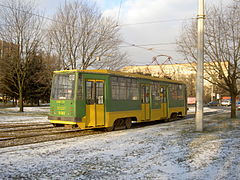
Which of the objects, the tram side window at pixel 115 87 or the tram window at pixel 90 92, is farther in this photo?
the tram side window at pixel 115 87

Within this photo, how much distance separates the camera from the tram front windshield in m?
11.5

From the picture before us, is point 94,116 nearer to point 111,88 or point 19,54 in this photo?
point 111,88

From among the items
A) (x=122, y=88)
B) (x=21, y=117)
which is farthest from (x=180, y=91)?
(x=21, y=117)

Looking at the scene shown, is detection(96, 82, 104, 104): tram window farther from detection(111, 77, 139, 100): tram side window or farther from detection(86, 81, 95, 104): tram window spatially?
detection(111, 77, 139, 100): tram side window

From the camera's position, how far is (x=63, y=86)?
11.9 metres

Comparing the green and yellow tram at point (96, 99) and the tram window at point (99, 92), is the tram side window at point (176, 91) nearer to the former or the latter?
the green and yellow tram at point (96, 99)

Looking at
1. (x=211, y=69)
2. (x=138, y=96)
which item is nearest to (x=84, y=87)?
(x=138, y=96)

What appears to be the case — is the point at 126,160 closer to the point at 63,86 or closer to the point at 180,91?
the point at 63,86

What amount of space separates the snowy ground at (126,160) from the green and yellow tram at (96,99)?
104 inches

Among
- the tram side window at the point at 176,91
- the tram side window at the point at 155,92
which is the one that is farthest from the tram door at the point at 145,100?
the tram side window at the point at 176,91

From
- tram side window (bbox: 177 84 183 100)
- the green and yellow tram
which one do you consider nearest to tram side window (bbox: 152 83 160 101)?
the green and yellow tram

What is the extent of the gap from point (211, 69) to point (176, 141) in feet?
35.4

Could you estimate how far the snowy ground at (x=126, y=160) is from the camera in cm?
531

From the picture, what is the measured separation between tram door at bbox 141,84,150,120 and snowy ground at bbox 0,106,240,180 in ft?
18.7
